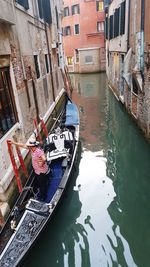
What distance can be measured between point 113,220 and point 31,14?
20.0 feet

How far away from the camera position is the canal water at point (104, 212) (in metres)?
3.29

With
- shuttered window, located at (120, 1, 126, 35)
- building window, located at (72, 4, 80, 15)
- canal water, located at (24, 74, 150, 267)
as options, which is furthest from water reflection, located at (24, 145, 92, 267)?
building window, located at (72, 4, 80, 15)

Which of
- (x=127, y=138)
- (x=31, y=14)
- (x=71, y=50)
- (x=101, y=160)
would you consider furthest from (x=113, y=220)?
(x=71, y=50)

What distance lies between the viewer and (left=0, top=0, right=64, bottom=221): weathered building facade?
411 cm

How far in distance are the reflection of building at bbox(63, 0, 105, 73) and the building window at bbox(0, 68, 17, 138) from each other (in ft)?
61.3

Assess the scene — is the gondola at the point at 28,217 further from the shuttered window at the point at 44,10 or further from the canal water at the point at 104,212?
the shuttered window at the point at 44,10

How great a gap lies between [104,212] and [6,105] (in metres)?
2.79

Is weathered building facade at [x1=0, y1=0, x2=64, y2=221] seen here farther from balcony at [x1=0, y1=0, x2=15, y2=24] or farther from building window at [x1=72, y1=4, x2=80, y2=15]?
building window at [x1=72, y1=4, x2=80, y2=15]

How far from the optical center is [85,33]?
21516 millimetres

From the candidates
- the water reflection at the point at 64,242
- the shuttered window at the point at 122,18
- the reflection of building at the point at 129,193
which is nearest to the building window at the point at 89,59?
the shuttered window at the point at 122,18

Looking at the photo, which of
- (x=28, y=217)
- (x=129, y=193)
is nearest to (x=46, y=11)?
(x=129, y=193)

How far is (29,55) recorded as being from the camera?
6238 mm

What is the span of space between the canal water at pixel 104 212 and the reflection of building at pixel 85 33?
644 inches

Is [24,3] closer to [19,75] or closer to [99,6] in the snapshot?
[19,75]
